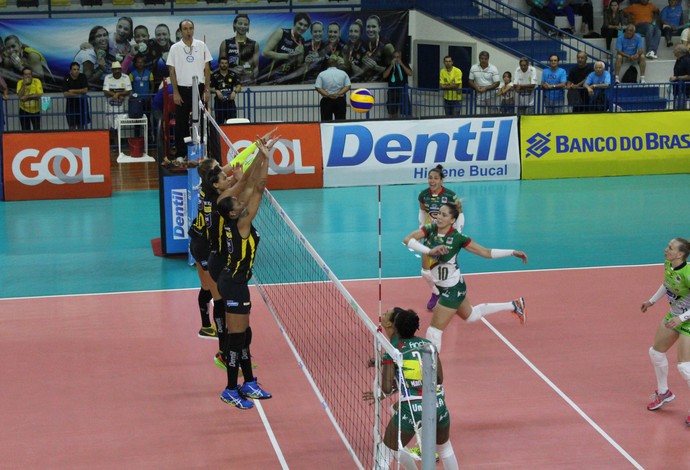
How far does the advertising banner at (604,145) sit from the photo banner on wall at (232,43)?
7.53m

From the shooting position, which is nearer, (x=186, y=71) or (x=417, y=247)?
(x=417, y=247)

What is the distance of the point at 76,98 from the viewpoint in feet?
86.7

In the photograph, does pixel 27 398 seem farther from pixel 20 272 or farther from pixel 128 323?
pixel 20 272

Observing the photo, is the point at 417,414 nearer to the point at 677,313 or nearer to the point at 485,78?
the point at 677,313

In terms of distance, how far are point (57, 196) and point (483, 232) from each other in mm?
9001

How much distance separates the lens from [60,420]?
10.7m

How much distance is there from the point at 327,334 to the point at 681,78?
16.6 m

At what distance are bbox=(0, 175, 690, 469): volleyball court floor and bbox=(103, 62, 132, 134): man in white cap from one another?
653 centimetres

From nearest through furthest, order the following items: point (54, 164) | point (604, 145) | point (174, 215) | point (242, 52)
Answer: point (174, 215), point (54, 164), point (604, 145), point (242, 52)

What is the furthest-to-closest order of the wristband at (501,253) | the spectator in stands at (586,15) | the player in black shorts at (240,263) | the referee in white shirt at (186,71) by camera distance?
the spectator in stands at (586,15), the referee in white shirt at (186,71), the wristband at (501,253), the player in black shorts at (240,263)

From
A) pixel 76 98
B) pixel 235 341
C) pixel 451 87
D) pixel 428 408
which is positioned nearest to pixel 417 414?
pixel 428 408

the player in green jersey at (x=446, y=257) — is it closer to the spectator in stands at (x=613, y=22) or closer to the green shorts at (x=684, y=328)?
the green shorts at (x=684, y=328)

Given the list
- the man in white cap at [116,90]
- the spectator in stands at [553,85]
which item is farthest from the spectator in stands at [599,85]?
the man in white cap at [116,90]

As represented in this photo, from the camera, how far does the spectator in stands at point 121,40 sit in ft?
90.6
